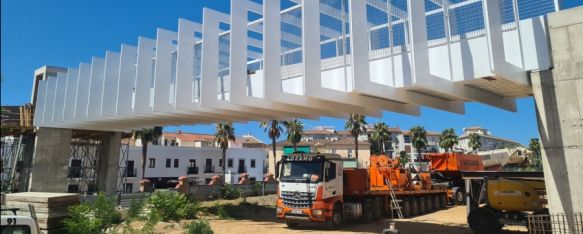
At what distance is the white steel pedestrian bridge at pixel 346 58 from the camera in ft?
35.3

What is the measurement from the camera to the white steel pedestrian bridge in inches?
424

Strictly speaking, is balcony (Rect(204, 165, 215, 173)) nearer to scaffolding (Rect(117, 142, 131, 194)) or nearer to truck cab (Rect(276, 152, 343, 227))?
scaffolding (Rect(117, 142, 131, 194))

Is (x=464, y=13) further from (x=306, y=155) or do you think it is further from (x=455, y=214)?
(x=455, y=214)

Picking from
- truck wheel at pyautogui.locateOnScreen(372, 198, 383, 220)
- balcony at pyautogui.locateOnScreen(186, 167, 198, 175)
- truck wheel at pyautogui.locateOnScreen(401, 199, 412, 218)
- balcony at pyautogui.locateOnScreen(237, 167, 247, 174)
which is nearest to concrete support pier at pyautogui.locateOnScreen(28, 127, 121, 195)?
truck wheel at pyautogui.locateOnScreen(372, 198, 383, 220)

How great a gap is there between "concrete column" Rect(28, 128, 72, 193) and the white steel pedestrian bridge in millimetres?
7246

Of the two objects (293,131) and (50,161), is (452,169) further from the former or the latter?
(293,131)

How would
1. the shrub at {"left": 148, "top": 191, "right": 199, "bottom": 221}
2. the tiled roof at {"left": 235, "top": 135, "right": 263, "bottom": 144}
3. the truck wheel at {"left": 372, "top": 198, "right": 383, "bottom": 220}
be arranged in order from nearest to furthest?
the shrub at {"left": 148, "top": 191, "right": 199, "bottom": 221} < the truck wheel at {"left": 372, "top": 198, "right": 383, "bottom": 220} < the tiled roof at {"left": 235, "top": 135, "right": 263, "bottom": 144}

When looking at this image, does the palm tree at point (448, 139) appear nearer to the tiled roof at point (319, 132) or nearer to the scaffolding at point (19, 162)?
the tiled roof at point (319, 132)

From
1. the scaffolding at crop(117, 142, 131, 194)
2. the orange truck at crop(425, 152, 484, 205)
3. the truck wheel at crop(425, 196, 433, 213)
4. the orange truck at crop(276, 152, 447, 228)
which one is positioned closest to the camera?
the orange truck at crop(276, 152, 447, 228)

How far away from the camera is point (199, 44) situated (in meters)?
17.3

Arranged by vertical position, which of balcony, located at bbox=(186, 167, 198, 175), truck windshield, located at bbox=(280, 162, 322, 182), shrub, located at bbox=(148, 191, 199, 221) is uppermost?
balcony, located at bbox=(186, 167, 198, 175)

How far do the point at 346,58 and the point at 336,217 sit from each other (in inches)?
297

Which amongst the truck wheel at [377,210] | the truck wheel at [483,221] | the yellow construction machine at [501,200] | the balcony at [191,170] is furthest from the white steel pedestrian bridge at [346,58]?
the balcony at [191,170]

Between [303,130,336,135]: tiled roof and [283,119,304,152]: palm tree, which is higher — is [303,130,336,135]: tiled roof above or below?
above
